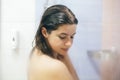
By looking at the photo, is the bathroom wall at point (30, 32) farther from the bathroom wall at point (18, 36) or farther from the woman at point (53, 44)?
the woman at point (53, 44)

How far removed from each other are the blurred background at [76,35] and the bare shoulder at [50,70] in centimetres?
50

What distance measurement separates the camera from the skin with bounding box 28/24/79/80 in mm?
1170

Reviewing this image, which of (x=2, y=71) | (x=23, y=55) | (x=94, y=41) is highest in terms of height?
(x=94, y=41)

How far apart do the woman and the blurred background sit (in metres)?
0.41

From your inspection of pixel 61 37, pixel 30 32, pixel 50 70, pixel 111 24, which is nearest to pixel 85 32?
pixel 111 24

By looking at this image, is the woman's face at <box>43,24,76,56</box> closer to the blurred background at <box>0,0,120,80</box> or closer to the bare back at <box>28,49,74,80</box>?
the bare back at <box>28,49,74,80</box>

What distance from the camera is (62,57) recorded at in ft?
4.70

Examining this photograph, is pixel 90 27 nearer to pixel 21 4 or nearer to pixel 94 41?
pixel 94 41

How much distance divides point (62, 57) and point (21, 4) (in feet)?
1.68

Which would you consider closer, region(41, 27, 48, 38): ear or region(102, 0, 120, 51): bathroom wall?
region(41, 27, 48, 38): ear

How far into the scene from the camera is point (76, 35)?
1688 mm

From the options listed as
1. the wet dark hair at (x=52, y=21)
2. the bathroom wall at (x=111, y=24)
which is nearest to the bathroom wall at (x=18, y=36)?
the wet dark hair at (x=52, y=21)

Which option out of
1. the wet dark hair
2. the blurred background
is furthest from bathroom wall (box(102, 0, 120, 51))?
the wet dark hair

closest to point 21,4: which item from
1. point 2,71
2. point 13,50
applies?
point 13,50
